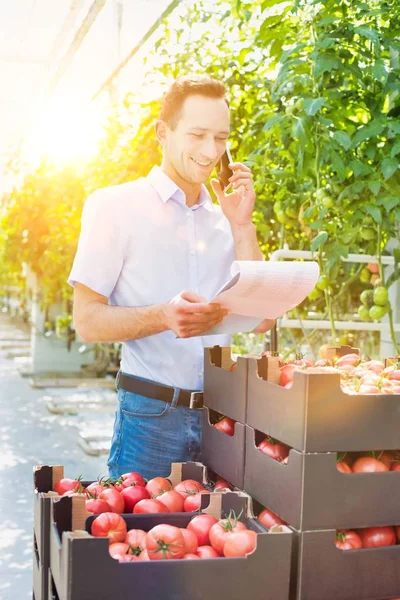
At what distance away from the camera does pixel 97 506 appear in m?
1.51

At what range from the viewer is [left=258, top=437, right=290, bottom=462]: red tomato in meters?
1.45

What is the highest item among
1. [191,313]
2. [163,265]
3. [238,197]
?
[238,197]

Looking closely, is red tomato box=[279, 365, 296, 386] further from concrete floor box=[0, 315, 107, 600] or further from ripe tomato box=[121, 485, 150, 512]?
concrete floor box=[0, 315, 107, 600]

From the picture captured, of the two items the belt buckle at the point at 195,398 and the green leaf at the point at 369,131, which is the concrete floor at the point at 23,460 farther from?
the green leaf at the point at 369,131

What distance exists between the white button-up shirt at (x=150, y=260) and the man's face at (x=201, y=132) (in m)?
0.14

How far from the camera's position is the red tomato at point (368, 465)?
136cm

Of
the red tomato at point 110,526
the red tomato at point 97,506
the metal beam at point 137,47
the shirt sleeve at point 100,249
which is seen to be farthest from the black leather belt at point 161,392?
the metal beam at point 137,47

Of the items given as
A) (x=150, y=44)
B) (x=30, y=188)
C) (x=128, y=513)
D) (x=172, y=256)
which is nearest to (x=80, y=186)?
(x=30, y=188)

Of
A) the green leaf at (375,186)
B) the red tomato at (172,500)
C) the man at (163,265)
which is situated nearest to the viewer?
the red tomato at (172,500)

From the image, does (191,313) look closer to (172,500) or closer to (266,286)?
(266,286)

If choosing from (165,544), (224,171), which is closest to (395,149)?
(224,171)

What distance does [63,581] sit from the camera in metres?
1.25

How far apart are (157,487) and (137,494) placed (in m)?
0.07

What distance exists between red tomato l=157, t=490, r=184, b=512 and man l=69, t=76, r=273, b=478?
0.41 metres
